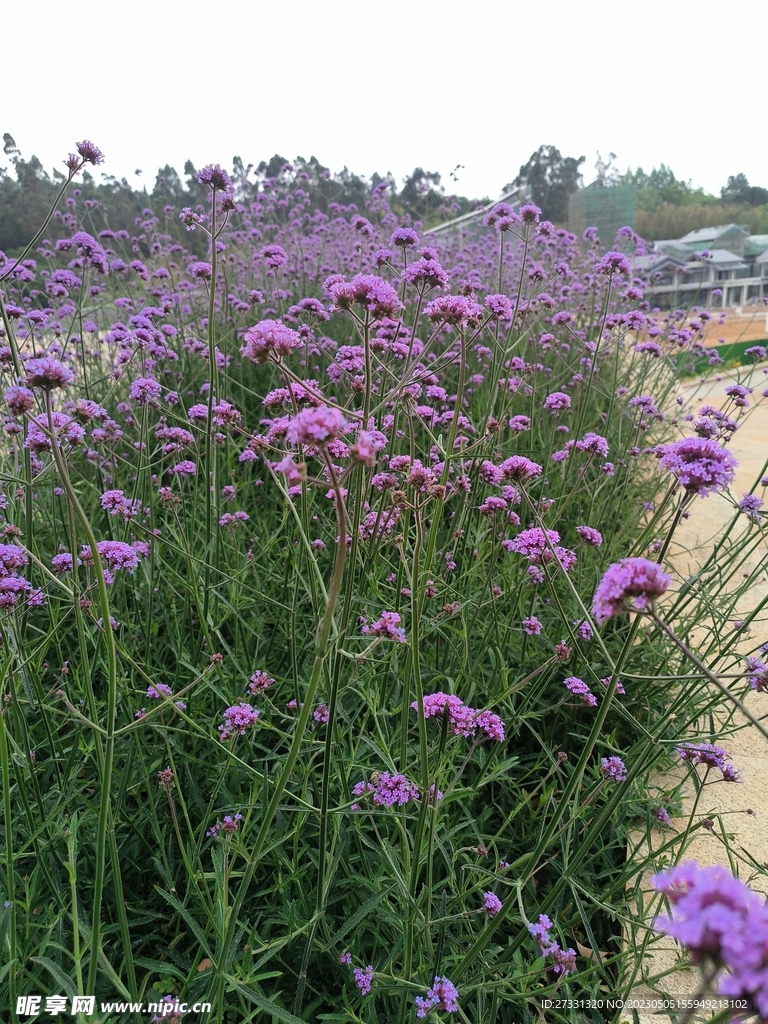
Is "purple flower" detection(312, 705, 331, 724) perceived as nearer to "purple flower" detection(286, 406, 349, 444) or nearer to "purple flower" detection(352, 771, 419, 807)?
"purple flower" detection(352, 771, 419, 807)

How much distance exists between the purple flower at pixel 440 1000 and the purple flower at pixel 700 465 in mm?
1178

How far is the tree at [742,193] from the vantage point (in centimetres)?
3950

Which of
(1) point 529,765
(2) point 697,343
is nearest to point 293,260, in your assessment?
(2) point 697,343

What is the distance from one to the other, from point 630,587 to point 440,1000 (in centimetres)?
102

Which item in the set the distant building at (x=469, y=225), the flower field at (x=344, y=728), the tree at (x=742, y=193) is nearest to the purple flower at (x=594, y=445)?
the flower field at (x=344, y=728)

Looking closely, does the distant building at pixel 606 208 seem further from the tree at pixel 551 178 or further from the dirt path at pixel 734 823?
the tree at pixel 551 178

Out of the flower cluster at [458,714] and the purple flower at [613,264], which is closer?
the flower cluster at [458,714]

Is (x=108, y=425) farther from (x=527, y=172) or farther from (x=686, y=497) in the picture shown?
(x=527, y=172)

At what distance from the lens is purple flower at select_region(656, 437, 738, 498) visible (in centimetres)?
124

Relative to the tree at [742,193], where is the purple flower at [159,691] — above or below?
below

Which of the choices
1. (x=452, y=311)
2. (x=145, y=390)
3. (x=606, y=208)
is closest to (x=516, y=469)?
(x=452, y=311)

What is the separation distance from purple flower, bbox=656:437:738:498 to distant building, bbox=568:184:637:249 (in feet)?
44.5

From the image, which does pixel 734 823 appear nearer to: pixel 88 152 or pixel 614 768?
pixel 614 768

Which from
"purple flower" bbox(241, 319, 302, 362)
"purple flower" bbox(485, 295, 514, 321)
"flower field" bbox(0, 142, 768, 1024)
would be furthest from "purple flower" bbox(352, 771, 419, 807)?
"purple flower" bbox(485, 295, 514, 321)
